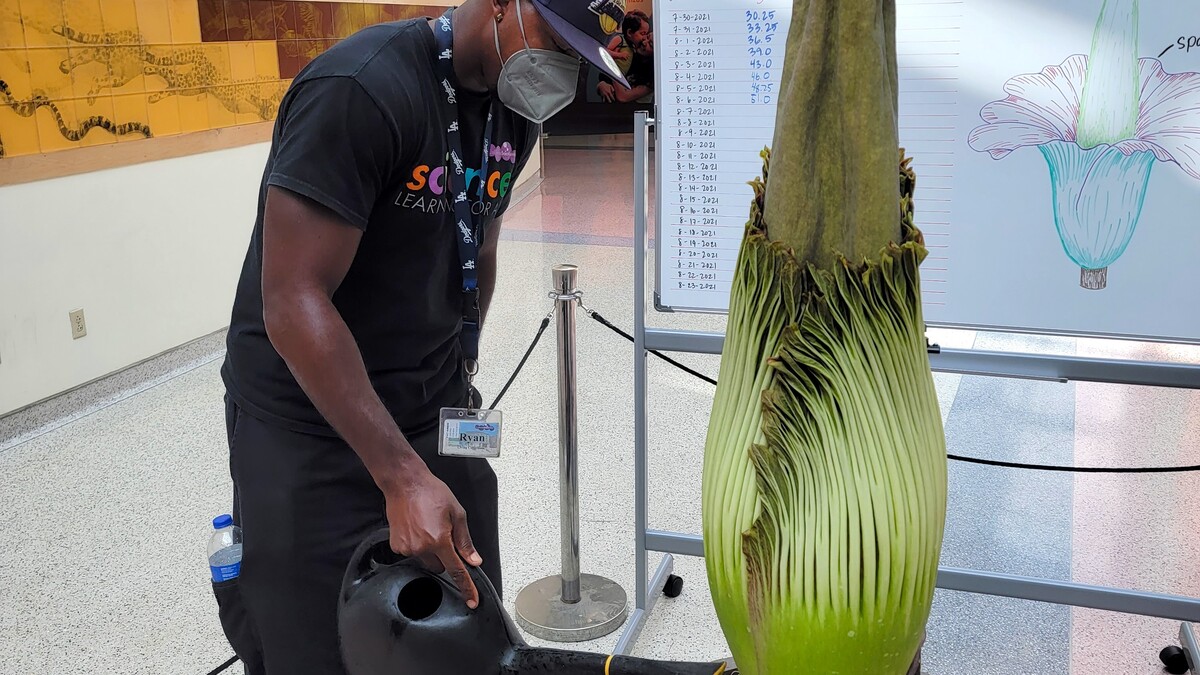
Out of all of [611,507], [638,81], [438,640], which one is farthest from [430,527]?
[638,81]

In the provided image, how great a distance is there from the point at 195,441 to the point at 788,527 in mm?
3432

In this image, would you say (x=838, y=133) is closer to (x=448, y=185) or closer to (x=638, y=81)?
(x=448, y=185)

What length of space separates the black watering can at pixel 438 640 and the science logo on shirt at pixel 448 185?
0.62 metres

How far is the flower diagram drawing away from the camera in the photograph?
6.00ft

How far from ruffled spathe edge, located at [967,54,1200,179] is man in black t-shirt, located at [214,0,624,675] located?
0.93m

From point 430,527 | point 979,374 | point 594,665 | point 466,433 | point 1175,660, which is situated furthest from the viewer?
point 1175,660

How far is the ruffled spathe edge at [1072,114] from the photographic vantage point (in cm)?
183

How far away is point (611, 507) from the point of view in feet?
10.4

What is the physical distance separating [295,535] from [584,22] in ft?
2.78

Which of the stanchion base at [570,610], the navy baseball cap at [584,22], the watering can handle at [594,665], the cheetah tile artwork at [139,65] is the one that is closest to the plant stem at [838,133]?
the watering can handle at [594,665]

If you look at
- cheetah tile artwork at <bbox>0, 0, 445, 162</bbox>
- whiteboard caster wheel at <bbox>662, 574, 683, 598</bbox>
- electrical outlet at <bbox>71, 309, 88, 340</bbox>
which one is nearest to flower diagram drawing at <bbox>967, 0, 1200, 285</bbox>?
whiteboard caster wheel at <bbox>662, 574, 683, 598</bbox>

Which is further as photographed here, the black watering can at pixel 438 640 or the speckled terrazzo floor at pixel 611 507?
the speckled terrazzo floor at pixel 611 507

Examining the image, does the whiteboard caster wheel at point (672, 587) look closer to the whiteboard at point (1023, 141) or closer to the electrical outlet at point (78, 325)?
the whiteboard at point (1023, 141)

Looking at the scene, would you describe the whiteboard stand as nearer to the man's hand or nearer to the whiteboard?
the whiteboard
